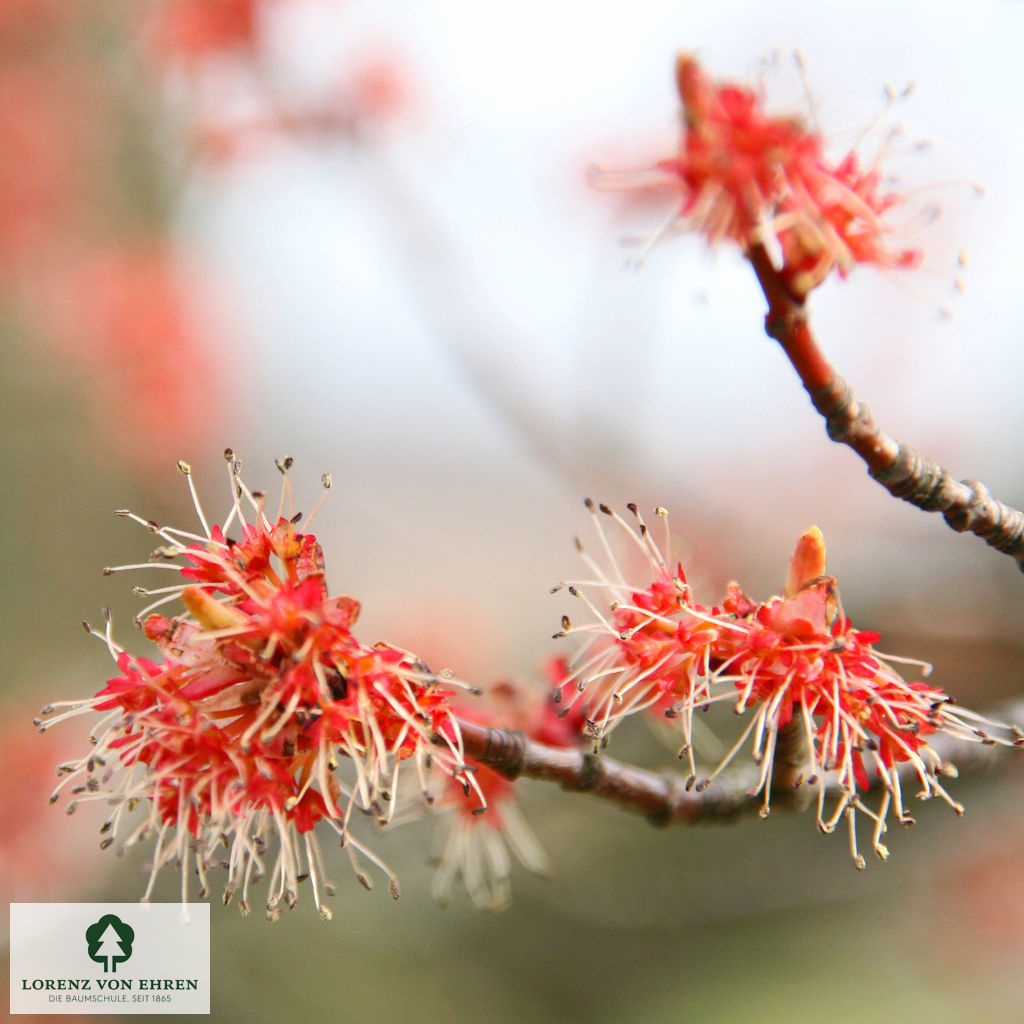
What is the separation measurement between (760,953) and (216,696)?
2876 mm

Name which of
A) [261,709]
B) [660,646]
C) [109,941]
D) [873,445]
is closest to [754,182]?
[873,445]

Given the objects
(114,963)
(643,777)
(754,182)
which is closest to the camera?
(754,182)

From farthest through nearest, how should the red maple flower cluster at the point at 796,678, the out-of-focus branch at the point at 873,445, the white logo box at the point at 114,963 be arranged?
1. the white logo box at the point at 114,963
2. the red maple flower cluster at the point at 796,678
3. the out-of-focus branch at the point at 873,445

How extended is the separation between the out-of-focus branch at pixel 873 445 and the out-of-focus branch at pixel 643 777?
37 cm

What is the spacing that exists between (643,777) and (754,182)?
0.87 m

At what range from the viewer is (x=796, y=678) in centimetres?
115

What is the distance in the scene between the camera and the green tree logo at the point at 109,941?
182cm

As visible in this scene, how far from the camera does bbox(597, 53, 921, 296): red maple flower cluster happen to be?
3.39 feet

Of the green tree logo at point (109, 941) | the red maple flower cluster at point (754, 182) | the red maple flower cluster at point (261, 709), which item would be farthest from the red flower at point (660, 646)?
the green tree logo at point (109, 941)

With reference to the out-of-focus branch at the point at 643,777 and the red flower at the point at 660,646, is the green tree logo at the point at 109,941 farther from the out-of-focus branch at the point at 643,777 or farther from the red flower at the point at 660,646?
the red flower at the point at 660,646

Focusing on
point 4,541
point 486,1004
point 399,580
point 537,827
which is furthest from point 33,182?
point 486,1004

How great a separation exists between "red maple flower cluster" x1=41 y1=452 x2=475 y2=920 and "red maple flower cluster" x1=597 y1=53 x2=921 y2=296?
0.59m

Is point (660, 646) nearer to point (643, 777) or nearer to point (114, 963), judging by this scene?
point (643, 777)

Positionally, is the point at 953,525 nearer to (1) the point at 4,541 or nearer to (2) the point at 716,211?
(2) the point at 716,211
